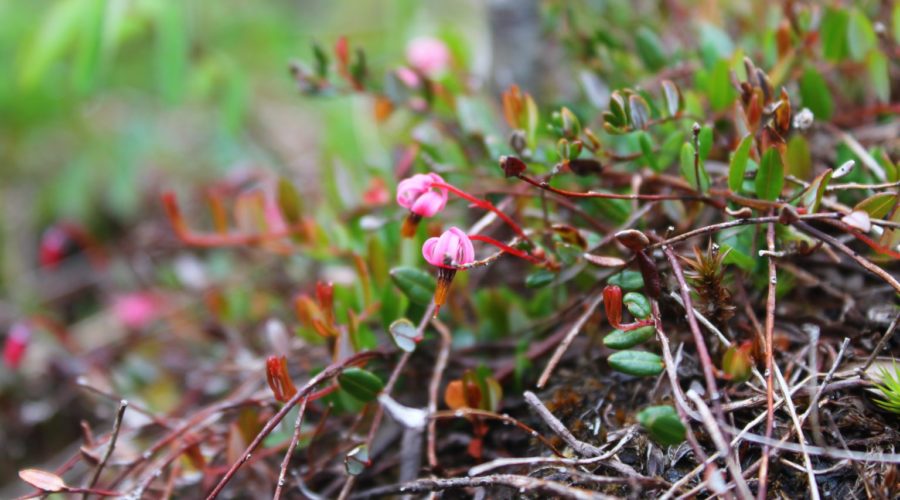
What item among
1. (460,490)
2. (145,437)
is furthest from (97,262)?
(460,490)

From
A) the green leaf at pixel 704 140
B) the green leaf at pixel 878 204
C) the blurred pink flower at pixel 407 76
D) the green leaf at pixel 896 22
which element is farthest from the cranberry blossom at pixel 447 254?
the green leaf at pixel 896 22

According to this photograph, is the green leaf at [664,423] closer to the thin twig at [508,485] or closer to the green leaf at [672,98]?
the thin twig at [508,485]

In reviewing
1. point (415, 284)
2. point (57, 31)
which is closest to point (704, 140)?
point (415, 284)

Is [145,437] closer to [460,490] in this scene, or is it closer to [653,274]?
[460,490]

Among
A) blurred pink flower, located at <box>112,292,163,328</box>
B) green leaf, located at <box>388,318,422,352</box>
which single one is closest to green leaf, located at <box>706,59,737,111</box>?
green leaf, located at <box>388,318,422,352</box>

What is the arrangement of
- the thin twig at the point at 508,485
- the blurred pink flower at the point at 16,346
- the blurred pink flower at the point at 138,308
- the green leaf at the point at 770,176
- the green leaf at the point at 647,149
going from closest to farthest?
the thin twig at the point at 508,485
the green leaf at the point at 770,176
the green leaf at the point at 647,149
the blurred pink flower at the point at 16,346
the blurred pink flower at the point at 138,308

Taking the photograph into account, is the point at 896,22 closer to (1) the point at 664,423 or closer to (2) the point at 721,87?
(2) the point at 721,87
